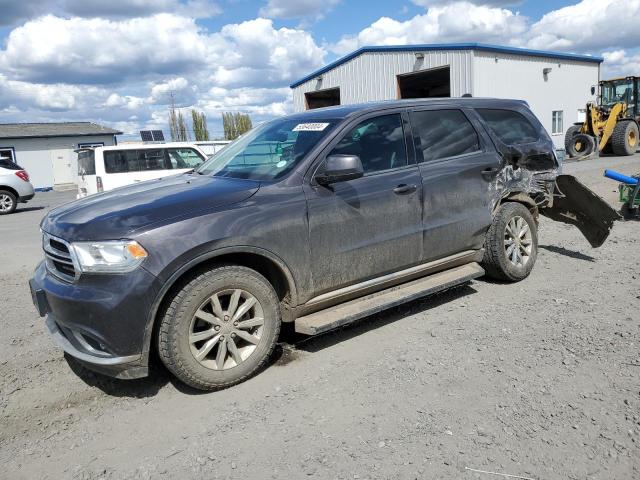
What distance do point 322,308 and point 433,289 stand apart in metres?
1.05

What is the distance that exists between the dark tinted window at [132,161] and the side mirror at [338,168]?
8310mm

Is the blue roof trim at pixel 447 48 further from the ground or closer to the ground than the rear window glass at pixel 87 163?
further from the ground

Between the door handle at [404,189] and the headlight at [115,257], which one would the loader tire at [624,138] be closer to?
the door handle at [404,189]

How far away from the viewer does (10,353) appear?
425cm

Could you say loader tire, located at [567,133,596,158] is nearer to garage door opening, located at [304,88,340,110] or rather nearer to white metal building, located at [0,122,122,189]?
garage door opening, located at [304,88,340,110]

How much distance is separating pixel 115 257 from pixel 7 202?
50.9 feet

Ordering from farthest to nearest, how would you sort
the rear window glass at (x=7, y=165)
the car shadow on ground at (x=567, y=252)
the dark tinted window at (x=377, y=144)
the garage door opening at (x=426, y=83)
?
1. the garage door opening at (x=426, y=83)
2. the rear window glass at (x=7, y=165)
3. the car shadow on ground at (x=567, y=252)
4. the dark tinted window at (x=377, y=144)

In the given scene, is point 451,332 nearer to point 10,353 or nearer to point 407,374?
point 407,374

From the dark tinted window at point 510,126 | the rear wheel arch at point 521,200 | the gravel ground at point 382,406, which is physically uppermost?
the dark tinted window at point 510,126

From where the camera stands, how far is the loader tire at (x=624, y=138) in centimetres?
2105

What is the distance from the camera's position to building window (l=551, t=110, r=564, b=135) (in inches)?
1057

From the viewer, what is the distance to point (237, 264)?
3.57m

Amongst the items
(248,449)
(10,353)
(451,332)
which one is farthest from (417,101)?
(10,353)

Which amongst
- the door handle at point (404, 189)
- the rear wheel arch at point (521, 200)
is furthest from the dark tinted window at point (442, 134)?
the rear wheel arch at point (521, 200)
